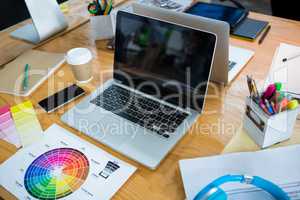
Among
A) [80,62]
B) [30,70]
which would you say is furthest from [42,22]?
[80,62]

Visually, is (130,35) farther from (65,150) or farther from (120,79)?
(65,150)

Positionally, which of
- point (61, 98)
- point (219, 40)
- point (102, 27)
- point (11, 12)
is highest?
point (219, 40)

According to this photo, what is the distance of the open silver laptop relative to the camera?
1265 millimetres

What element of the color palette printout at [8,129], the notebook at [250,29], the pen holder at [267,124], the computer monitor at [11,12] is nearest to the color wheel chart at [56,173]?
the color palette printout at [8,129]

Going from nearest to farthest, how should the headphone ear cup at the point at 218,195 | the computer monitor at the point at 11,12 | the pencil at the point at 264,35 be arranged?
the headphone ear cup at the point at 218,195 < the pencil at the point at 264,35 < the computer monitor at the point at 11,12

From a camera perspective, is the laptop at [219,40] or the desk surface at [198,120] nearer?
the desk surface at [198,120]

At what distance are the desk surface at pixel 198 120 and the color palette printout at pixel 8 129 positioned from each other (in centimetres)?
2

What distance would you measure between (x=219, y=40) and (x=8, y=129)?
71 cm

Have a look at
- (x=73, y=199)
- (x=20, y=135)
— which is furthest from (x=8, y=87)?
(x=73, y=199)

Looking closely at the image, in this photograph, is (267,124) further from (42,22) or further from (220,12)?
(42,22)

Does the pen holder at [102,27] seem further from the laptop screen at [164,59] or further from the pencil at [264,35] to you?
the pencil at [264,35]

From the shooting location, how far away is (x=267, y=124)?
28.9 inches

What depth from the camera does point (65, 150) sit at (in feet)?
2.78

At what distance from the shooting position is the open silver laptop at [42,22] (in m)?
1.26
